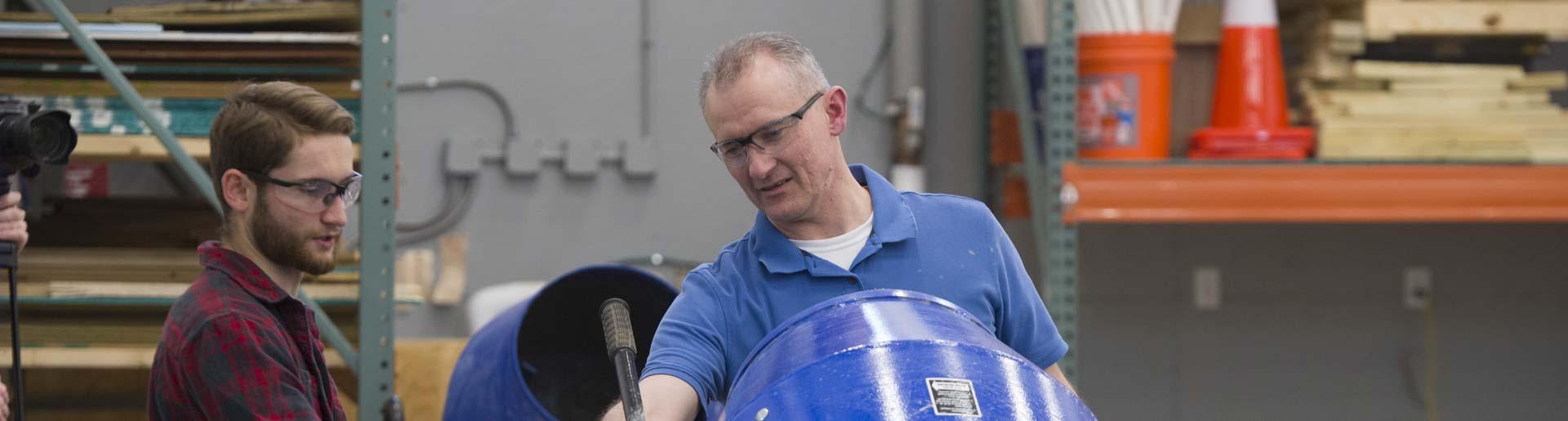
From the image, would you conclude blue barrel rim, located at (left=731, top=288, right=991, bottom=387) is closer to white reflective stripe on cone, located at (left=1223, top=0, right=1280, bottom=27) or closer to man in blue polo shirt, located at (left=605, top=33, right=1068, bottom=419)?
man in blue polo shirt, located at (left=605, top=33, right=1068, bottom=419)

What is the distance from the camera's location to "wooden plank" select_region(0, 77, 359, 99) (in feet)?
7.36

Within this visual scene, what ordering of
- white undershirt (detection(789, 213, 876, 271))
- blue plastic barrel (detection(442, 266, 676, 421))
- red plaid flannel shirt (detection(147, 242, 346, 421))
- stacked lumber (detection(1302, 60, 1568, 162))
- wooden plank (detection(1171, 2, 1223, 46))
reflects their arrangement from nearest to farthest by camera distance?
red plaid flannel shirt (detection(147, 242, 346, 421)), white undershirt (detection(789, 213, 876, 271)), blue plastic barrel (detection(442, 266, 676, 421)), stacked lumber (detection(1302, 60, 1568, 162)), wooden plank (detection(1171, 2, 1223, 46))

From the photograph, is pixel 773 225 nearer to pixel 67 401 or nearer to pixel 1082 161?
pixel 1082 161

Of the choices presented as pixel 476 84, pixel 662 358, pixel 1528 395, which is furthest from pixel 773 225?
pixel 1528 395

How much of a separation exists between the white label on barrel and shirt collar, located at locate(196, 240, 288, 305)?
A: 0.68 metres

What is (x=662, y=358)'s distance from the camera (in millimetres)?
1319

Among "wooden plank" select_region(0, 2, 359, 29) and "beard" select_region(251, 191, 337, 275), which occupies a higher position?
"wooden plank" select_region(0, 2, 359, 29)

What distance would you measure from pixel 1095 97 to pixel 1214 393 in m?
1.19

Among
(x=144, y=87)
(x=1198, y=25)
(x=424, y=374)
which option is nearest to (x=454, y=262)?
(x=424, y=374)

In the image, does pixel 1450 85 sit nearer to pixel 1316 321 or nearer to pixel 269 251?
pixel 1316 321

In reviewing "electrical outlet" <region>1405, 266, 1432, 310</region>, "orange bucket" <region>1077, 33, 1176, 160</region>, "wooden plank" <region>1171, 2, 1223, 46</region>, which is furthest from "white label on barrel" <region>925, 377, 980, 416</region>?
"electrical outlet" <region>1405, 266, 1432, 310</region>

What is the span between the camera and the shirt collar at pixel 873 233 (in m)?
1.42

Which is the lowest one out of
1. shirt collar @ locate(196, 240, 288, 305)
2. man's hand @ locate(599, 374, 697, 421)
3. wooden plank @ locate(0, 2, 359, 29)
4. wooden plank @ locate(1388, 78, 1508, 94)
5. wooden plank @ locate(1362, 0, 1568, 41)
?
man's hand @ locate(599, 374, 697, 421)

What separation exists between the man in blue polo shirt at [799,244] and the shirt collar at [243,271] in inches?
14.6
